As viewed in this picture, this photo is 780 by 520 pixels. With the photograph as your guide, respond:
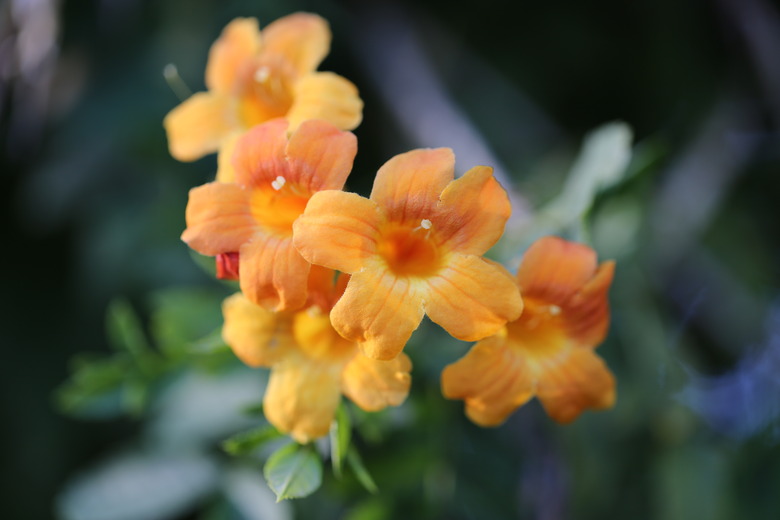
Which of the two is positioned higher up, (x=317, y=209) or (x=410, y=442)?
(x=317, y=209)

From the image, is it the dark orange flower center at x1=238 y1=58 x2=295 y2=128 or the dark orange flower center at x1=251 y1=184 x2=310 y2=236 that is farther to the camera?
the dark orange flower center at x1=238 y1=58 x2=295 y2=128

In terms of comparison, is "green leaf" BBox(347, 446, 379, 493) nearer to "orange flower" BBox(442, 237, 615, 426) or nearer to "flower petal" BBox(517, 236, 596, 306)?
"orange flower" BBox(442, 237, 615, 426)

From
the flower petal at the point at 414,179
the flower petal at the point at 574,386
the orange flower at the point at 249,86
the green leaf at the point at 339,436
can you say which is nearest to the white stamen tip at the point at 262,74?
the orange flower at the point at 249,86

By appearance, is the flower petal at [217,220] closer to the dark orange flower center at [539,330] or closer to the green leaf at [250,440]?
the green leaf at [250,440]

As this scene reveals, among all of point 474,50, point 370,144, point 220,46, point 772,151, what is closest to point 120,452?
point 220,46

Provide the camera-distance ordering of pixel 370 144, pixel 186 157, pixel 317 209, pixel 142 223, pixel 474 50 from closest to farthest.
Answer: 1. pixel 317 209
2. pixel 186 157
3. pixel 142 223
4. pixel 370 144
5. pixel 474 50

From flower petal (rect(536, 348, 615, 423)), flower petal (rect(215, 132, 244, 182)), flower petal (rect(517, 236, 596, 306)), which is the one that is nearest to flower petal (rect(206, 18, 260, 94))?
flower petal (rect(215, 132, 244, 182))

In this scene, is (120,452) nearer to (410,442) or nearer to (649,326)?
(410,442)
